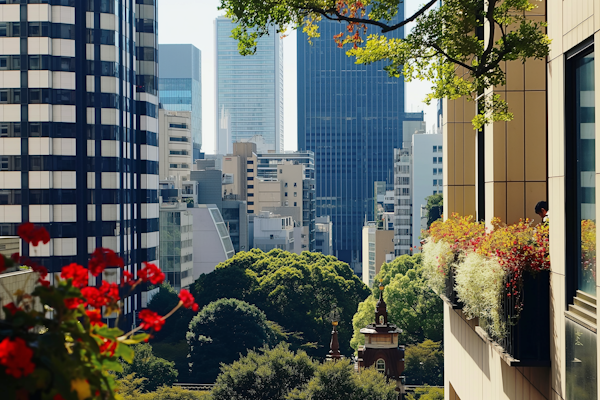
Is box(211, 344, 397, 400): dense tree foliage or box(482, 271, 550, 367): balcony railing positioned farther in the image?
box(211, 344, 397, 400): dense tree foliage

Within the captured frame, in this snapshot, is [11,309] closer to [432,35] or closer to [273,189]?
[432,35]

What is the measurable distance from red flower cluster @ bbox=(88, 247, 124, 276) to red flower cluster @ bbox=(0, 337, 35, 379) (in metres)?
0.75

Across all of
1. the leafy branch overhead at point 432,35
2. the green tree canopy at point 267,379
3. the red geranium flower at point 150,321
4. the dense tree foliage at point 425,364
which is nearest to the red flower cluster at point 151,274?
the red geranium flower at point 150,321

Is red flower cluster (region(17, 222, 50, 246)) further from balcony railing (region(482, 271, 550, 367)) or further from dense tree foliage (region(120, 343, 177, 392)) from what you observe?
dense tree foliage (region(120, 343, 177, 392))

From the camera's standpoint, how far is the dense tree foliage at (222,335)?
4859 cm

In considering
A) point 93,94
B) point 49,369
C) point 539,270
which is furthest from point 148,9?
point 49,369

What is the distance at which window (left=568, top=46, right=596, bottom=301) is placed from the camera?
21.8 feet

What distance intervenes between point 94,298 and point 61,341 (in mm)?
569

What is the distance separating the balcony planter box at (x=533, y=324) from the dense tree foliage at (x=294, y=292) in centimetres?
4488

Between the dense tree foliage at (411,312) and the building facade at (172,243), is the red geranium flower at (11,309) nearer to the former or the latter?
the dense tree foliage at (411,312)

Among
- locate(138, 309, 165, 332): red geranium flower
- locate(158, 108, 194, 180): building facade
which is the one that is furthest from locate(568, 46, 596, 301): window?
locate(158, 108, 194, 180): building facade

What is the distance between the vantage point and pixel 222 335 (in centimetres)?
4962

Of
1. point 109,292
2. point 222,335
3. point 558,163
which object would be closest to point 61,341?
point 109,292

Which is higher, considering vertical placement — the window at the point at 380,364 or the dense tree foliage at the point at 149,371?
the window at the point at 380,364
